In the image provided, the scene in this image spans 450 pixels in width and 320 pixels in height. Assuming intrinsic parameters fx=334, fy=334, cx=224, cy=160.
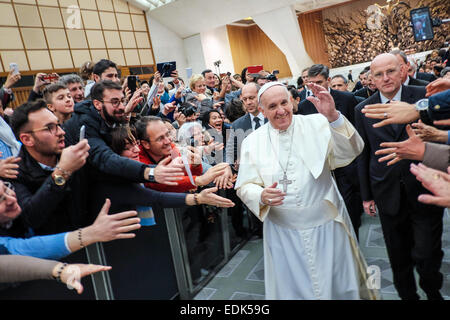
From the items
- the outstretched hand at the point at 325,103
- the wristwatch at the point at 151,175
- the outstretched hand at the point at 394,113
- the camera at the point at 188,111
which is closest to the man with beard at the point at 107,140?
the wristwatch at the point at 151,175

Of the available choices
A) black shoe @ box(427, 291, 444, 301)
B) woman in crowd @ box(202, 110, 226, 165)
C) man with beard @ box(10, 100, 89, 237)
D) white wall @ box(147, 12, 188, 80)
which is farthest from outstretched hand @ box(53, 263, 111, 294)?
white wall @ box(147, 12, 188, 80)

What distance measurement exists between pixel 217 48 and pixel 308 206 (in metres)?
16.6

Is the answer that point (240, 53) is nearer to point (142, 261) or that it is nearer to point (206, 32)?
point (206, 32)

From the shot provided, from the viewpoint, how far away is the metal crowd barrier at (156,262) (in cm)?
166

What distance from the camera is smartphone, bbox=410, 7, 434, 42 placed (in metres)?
5.65

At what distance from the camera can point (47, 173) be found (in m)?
1.81

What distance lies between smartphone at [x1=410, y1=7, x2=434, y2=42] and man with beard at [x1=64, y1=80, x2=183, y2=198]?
18.0ft

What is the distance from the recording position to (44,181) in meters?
1.75

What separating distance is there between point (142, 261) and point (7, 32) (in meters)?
12.0

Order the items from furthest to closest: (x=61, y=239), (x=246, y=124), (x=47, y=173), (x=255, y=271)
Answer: (x=246, y=124), (x=255, y=271), (x=47, y=173), (x=61, y=239)

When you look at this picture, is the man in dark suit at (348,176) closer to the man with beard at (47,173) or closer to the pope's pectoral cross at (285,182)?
the pope's pectoral cross at (285,182)

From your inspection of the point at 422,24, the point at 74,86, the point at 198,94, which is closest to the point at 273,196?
the point at 74,86

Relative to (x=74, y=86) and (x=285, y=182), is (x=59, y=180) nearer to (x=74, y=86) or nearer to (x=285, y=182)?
(x=285, y=182)
